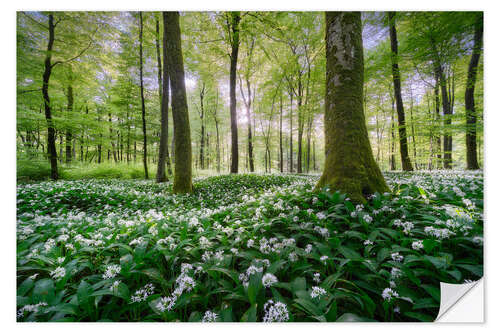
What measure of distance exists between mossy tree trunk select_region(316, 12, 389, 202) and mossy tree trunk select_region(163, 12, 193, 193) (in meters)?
4.15

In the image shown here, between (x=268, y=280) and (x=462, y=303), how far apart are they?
1625 millimetres

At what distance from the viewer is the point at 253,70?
45.0ft

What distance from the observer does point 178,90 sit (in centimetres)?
532

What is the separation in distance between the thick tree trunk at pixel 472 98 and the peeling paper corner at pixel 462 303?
3.15m

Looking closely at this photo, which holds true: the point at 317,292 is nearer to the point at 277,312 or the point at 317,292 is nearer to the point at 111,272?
the point at 277,312

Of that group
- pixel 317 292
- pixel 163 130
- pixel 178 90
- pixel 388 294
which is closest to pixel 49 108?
pixel 178 90

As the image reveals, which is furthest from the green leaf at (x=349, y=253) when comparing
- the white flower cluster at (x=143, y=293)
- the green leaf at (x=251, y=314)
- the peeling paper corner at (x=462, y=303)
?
the white flower cluster at (x=143, y=293)

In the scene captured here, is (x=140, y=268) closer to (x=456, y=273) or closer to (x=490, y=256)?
(x=456, y=273)

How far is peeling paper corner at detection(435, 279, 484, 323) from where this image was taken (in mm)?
1283

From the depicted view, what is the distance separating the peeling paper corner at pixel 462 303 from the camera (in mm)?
1283

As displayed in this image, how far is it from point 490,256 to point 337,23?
3289 mm

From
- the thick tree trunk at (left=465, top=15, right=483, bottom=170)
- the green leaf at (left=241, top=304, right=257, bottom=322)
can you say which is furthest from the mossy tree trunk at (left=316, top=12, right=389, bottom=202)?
the green leaf at (left=241, top=304, right=257, bottom=322)

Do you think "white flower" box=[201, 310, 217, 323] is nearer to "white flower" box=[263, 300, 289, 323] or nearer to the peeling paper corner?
"white flower" box=[263, 300, 289, 323]

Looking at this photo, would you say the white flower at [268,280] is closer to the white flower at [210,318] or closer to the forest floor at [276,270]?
the forest floor at [276,270]
